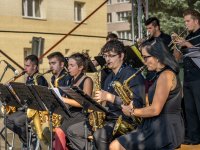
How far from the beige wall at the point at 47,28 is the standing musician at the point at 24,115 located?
10.8 metres

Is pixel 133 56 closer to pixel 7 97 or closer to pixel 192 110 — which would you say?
pixel 192 110

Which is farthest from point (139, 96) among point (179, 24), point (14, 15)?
point (179, 24)

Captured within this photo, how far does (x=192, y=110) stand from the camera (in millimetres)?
6500

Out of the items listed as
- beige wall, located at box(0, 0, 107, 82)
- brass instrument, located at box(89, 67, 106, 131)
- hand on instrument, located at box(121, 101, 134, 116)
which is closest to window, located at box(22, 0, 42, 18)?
beige wall, located at box(0, 0, 107, 82)

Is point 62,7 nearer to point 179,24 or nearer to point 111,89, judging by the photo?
point 179,24

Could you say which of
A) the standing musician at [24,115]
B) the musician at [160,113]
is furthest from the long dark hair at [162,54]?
the standing musician at [24,115]

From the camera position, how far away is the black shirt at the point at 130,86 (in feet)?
16.7

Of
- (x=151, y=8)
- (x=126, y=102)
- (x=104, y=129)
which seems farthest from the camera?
(x=151, y=8)

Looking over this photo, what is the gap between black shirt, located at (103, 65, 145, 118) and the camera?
510 cm

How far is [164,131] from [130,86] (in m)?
0.74

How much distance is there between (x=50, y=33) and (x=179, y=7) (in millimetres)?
6335

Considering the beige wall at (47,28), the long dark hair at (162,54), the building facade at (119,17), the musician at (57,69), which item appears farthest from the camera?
the building facade at (119,17)

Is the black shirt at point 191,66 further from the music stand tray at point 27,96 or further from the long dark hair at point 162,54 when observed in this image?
the music stand tray at point 27,96

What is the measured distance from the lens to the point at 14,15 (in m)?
20.8
